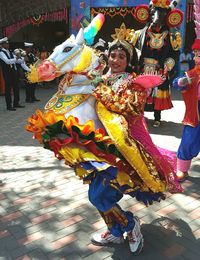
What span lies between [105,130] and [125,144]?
0.77 feet

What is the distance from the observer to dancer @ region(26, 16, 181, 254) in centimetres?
232

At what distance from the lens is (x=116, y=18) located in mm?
16953

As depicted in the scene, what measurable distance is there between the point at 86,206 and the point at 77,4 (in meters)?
11.3

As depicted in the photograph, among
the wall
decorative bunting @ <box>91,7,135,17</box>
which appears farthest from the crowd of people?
decorative bunting @ <box>91,7,135,17</box>

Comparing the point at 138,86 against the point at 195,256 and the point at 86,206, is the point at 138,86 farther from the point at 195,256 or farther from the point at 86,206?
the point at 86,206

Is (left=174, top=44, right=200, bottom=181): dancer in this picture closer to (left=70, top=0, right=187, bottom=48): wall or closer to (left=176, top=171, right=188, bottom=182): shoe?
(left=176, top=171, right=188, bottom=182): shoe

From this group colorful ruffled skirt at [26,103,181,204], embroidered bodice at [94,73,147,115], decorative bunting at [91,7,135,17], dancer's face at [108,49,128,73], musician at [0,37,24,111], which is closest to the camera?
colorful ruffled skirt at [26,103,181,204]

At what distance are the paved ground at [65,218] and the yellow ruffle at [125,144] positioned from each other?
0.72 meters

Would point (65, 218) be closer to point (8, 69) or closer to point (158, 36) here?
point (158, 36)

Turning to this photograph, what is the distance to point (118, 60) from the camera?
2.65 metres

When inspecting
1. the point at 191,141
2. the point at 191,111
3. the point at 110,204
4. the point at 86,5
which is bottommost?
the point at 191,141

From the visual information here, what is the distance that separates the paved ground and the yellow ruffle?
2.37 ft

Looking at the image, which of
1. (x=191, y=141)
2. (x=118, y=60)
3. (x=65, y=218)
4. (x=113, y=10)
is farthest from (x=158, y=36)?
(x=113, y=10)

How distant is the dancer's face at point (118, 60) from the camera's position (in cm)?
265
